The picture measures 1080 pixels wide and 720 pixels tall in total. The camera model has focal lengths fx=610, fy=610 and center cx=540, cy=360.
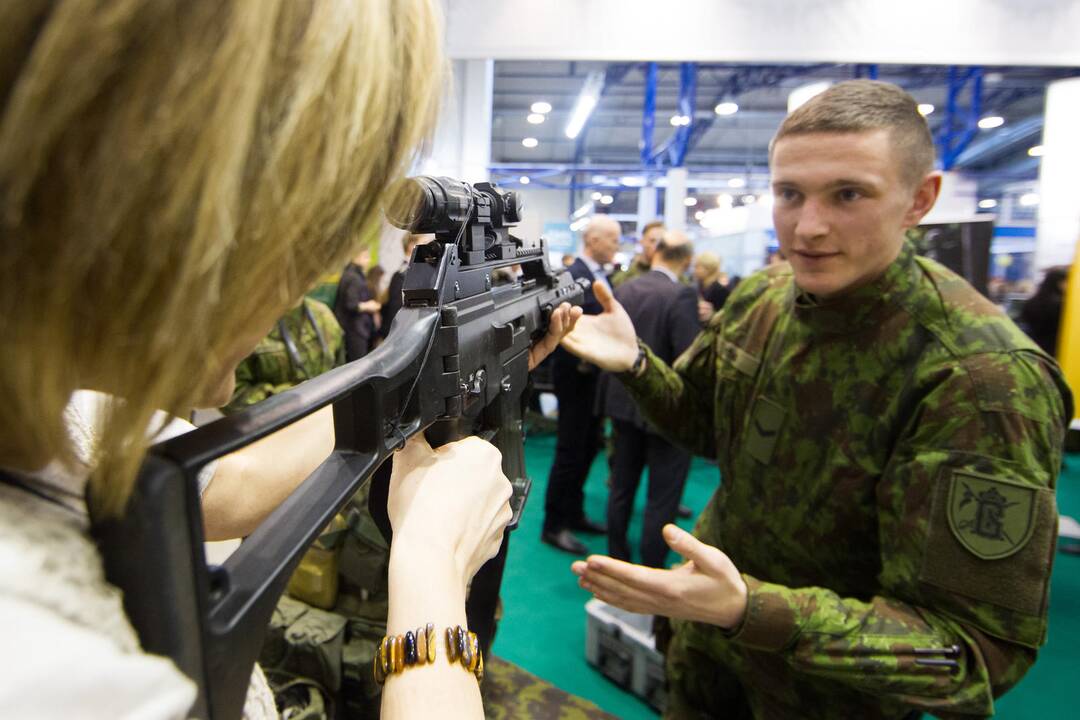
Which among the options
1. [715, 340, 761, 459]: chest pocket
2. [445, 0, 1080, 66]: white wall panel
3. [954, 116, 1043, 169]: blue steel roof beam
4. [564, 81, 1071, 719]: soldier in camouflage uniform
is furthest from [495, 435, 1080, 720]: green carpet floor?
[954, 116, 1043, 169]: blue steel roof beam

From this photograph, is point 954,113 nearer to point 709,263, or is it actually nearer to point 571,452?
point 709,263

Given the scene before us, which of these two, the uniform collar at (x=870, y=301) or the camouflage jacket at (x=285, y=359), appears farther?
the camouflage jacket at (x=285, y=359)

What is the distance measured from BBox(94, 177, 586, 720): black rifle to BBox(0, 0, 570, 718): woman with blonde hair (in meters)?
0.02

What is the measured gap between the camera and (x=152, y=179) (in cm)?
29

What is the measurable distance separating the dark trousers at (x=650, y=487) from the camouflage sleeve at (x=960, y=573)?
6.13 ft

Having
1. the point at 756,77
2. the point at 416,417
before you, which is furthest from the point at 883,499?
the point at 756,77

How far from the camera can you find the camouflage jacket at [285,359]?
7.47ft

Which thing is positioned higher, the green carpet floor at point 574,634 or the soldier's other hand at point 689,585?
the soldier's other hand at point 689,585

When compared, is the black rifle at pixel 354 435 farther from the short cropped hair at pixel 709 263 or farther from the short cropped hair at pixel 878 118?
the short cropped hair at pixel 709 263

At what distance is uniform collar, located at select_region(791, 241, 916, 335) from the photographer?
42.8 inches

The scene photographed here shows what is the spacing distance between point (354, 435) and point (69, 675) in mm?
325

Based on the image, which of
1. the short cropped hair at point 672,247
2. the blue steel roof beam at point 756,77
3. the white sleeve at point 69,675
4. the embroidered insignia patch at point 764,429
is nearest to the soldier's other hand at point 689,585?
the embroidered insignia patch at point 764,429

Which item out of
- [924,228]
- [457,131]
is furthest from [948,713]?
[457,131]

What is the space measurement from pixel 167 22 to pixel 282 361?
2.21 metres
